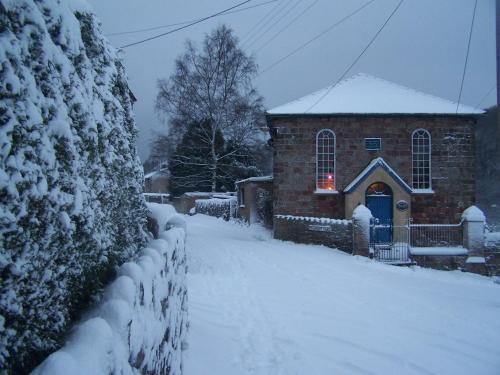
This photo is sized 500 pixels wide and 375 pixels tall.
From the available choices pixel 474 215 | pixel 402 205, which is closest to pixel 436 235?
pixel 474 215

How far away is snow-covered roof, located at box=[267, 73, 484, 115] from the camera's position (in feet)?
55.2

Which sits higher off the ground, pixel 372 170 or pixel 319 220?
pixel 372 170

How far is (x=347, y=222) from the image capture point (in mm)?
12812

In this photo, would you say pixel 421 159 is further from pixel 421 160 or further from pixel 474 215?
pixel 474 215

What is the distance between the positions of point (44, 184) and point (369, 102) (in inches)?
704

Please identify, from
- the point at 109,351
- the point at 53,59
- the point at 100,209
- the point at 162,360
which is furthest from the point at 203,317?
the point at 53,59

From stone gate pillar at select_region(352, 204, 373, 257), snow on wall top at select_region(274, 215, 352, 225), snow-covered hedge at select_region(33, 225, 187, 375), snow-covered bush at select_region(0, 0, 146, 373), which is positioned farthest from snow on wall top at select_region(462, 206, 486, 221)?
snow-covered bush at select_region(0, 0, 146, 373)

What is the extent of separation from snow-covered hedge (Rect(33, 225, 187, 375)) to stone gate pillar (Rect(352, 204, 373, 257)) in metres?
9.90

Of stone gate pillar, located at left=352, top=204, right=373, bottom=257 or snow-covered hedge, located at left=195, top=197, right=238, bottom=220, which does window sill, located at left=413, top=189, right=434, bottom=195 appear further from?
snow-covered hedge, located at left=195, top=197, right=238, bottom=220

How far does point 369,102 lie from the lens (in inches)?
688

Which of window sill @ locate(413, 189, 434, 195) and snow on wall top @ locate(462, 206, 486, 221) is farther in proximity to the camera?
window sill @ locate(413, 189, 434, 195)

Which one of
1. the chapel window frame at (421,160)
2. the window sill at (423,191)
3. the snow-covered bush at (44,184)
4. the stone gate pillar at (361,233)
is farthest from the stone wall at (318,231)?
the snow-covered bush at (44,184)

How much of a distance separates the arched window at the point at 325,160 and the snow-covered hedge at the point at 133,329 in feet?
47.0

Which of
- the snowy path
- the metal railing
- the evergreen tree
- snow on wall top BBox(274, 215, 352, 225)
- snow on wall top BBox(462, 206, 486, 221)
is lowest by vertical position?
the snowy path
